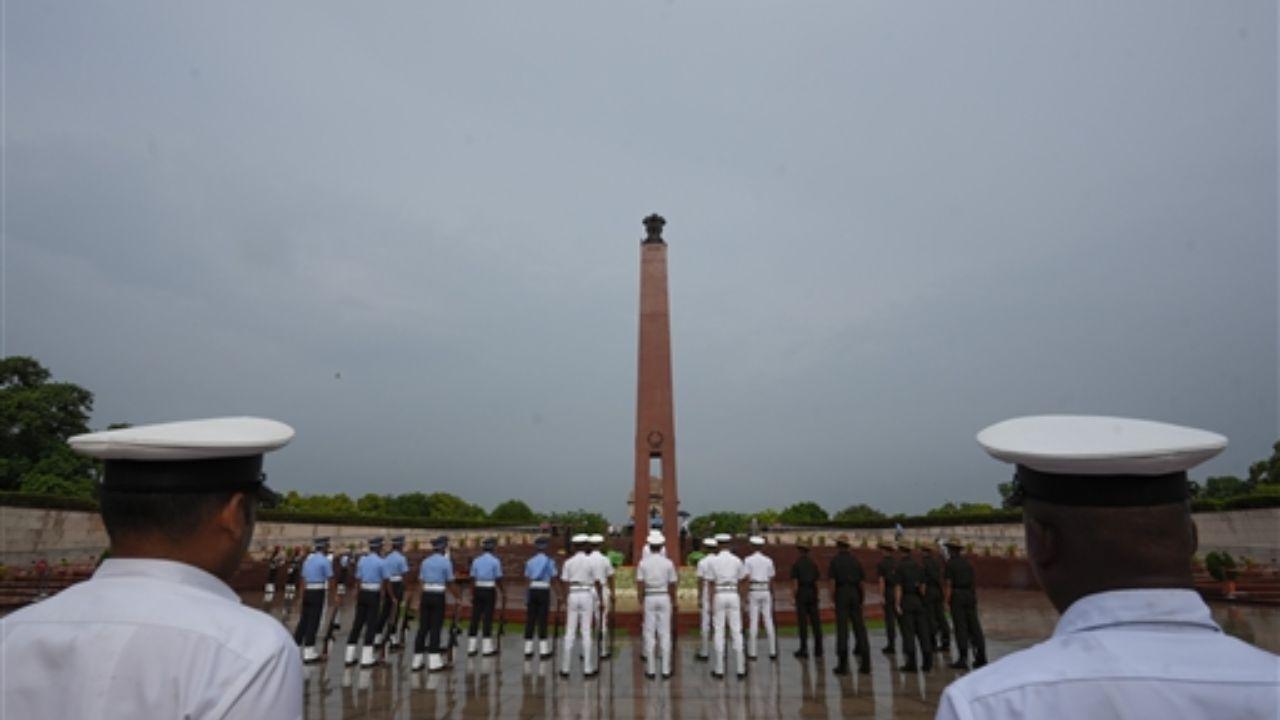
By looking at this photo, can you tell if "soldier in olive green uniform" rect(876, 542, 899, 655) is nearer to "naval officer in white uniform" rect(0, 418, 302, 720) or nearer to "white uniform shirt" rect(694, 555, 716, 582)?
"white uniform shirt" rect(694, 555, 716, 582)

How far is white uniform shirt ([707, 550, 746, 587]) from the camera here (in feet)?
32.2

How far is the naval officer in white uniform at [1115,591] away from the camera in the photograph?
→ 1320mm

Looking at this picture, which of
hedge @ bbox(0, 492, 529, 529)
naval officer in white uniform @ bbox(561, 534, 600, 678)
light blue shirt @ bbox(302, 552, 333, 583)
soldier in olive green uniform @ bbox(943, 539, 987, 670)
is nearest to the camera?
naval officer in white uniform @ bbox(561, 534, 600, 678)

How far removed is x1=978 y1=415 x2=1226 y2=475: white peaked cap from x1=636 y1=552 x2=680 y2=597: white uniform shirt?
767 cm

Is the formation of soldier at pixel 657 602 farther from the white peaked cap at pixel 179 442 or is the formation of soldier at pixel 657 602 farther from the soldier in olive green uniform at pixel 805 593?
the white peaked cap at pixel 179 442

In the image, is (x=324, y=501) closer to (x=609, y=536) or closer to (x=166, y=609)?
(x=609, y=536)

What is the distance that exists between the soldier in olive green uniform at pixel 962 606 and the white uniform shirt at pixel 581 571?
5.08 metres

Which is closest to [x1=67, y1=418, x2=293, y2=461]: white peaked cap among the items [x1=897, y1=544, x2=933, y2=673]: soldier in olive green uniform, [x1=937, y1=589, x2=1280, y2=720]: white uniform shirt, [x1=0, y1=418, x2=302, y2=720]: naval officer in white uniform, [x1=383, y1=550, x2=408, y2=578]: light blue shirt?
[x1=0, y1=418, x2=302, y2=720]: naval officer in white uniform

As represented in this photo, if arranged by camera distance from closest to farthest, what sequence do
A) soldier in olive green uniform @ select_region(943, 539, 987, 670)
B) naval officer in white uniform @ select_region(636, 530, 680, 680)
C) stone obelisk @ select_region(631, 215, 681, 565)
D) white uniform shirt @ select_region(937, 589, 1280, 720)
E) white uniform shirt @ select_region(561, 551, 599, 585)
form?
white uniform shirt @ select_region(937, 589, 1280, 720) → naval officer in white uniform @ select_region(636, 530, 680, 680) → white uniform shirt @ select_region(561, 551, 599, 585) → soldier in olive green uniform @ select_region(943, 539, 987, 670) → stone obelisk @ select_region(631, 215, 681, 565)

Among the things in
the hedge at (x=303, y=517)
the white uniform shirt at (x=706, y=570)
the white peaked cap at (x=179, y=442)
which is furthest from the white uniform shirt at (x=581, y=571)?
the hedge at (x=303, y=517)

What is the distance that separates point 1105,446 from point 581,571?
8487 mm

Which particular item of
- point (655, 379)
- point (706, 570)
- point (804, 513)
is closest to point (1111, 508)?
point (706, 570)

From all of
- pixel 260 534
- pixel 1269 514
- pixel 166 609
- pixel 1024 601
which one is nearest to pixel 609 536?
pixel 1024 601

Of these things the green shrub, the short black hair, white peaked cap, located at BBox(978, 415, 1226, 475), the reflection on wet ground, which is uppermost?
white peaked cap, located at BBox(978, 415, 1226, 475)
